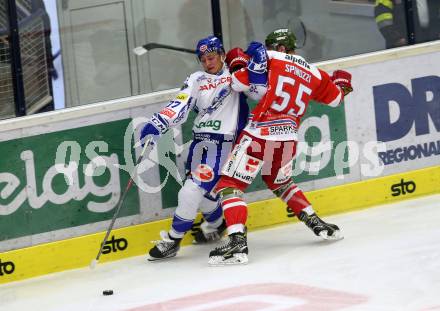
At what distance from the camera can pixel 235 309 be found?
5.33 m

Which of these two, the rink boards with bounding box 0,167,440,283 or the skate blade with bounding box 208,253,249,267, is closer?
the skate blade with bounding box 208,253,249,267

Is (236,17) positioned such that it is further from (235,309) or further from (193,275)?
(235,309)

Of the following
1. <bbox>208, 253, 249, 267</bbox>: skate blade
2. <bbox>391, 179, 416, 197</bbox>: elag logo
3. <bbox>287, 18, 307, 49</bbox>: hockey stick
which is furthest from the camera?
<bbox>391, 179, 416, 197</bbox>: elag logo

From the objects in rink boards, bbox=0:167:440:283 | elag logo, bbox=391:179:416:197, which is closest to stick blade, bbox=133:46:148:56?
rink boards, bbox=0:167:440:283

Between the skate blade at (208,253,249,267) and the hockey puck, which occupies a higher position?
the skate blade at (208,253,249,267)

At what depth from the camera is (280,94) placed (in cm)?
650

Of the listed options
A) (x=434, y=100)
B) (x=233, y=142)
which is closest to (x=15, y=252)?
(x=233, y=142)

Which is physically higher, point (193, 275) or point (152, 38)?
point (152, 38)

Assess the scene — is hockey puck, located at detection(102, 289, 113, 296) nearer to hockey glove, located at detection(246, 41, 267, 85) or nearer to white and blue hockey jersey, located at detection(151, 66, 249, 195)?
white and blue hockey jersey, located at detection(151, 66, 249, 195)

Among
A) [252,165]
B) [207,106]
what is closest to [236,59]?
[207,106]

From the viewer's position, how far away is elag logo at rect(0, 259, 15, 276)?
650cm

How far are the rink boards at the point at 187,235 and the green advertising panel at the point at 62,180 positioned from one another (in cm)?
12

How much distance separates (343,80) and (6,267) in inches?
88.2

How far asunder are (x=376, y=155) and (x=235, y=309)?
2.52 meters
